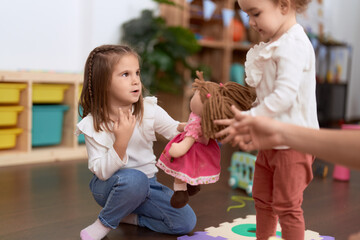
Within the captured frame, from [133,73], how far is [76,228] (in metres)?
0.60

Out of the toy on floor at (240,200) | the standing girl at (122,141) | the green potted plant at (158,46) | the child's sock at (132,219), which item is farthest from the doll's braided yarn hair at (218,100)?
the green potted plant at (158,46)

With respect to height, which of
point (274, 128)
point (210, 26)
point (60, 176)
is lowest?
point (60, 176)

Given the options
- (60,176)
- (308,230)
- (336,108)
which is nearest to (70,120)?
(60,176)

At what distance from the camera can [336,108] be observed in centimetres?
523

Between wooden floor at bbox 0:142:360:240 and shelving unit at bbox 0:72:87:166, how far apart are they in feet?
0.61

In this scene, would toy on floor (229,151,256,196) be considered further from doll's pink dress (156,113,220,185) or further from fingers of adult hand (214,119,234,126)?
fingers of adult hand (214,119,234,126)

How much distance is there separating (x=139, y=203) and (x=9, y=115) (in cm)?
158

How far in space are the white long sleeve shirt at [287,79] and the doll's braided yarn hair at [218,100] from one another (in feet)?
0.16

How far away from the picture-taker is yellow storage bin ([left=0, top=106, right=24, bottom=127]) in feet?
8.40

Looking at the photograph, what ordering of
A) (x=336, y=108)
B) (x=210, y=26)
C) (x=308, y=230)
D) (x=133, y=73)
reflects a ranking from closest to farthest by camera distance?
(x=133, y=73) < (x=308, y=230) < (x=210, y=26) < (x=336, y=108)

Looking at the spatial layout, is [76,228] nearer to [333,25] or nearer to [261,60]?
[261,60]

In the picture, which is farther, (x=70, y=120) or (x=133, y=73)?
(x=70, y=120)

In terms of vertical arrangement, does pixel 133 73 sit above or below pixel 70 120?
above

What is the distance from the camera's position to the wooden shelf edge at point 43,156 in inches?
98.6
